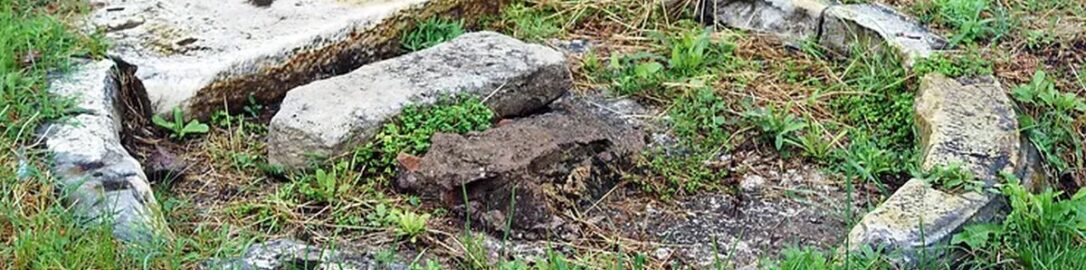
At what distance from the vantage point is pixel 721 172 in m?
3.71

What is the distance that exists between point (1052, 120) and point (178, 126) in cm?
228

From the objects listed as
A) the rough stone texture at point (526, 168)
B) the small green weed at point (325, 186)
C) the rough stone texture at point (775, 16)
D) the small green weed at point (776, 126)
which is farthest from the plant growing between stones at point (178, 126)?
the rough stone texture at point (775, 16)

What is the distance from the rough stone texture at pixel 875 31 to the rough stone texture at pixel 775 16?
0.05m

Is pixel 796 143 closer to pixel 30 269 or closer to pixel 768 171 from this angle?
pixel 768 171

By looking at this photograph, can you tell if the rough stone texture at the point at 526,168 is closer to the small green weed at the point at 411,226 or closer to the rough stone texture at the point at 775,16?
the small green weed at the point at 411,226

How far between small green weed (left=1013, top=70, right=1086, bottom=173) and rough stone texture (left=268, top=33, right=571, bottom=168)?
122 centimetres

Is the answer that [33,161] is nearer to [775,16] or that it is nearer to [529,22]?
[529,22]

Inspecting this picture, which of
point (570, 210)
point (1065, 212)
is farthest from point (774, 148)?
point (1065, 212)

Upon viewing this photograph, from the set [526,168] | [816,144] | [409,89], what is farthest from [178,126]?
[816,144]

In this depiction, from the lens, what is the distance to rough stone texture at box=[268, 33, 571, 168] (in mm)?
3553

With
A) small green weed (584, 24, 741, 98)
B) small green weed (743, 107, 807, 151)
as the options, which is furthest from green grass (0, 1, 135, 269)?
small green weed (743, 107, 807, 151)

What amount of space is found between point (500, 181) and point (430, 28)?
1151 millimetres

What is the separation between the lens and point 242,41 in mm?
4059

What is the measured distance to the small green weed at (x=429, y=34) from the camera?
435cm
